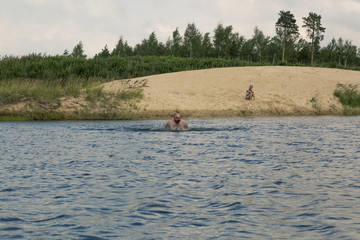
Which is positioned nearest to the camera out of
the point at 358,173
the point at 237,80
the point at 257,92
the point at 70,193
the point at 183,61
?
the point at 70,193

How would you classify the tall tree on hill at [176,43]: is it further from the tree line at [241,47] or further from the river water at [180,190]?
the river water at [180,190]

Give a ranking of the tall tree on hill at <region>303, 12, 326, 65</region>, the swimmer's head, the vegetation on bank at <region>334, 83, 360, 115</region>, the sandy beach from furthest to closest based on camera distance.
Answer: the tall tree on hill at <region>303, 12, 326, 65</region>
the vegetation on bank at <region>334, 83, 360, 115</region>
the sandy beach
the swimmer's head

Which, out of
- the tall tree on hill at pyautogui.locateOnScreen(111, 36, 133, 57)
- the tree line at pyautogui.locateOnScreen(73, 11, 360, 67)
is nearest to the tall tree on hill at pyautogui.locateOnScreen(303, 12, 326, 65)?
the tree line at pyautogui.locateOnScreen(73, 11, 360, 67)

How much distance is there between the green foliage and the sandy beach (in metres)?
0.48

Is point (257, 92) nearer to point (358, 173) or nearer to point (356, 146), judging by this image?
point (356, 146)

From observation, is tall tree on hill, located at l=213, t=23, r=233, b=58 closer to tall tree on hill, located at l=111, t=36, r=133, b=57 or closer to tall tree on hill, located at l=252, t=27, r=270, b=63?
tall tree on hill, located at l=252, t=27, r=270, b=63

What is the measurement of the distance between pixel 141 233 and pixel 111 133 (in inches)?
542

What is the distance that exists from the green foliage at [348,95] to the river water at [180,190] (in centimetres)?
1886

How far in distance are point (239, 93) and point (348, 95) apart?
27.6 ft

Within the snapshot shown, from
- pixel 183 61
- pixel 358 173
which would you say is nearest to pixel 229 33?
pixel 183 61

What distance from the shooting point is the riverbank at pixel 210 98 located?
28.5m

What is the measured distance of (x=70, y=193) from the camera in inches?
332

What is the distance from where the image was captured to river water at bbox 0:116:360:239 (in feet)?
21.2

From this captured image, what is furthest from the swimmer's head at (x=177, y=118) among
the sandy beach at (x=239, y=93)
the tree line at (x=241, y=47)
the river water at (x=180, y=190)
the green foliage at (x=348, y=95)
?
the tree line at (x=241, y=47)
